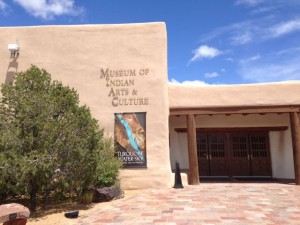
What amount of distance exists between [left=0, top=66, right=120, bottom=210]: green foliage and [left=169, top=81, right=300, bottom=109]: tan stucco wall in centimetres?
522

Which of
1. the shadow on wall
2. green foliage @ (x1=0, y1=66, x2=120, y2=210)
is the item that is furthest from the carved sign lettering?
the shadow on wall

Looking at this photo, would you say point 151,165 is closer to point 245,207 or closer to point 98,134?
point 98,134

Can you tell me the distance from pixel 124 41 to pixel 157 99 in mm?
3005

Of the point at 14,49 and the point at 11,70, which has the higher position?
the point at 14,49

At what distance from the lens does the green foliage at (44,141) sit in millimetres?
8711

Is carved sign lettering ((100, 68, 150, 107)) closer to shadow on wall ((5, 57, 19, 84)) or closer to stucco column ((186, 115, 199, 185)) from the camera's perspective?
stucco column ((186, 115, 199, 185))

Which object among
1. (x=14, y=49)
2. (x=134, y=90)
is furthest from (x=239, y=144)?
(x=14, y=49)

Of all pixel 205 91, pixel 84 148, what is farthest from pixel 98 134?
pixel 205 91

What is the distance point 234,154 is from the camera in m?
16.8

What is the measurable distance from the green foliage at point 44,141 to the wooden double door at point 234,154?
7.89 m

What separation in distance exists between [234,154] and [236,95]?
4.08 metres

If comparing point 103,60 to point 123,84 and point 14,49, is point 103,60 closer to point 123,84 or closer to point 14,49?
point 123,84

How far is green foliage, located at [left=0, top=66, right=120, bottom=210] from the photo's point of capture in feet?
28.6

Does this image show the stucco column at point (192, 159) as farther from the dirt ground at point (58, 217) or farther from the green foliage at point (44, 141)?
the dirt ground at point (58, 217)
